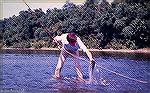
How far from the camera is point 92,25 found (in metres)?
43.4

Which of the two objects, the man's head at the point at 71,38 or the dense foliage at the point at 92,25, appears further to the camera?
the dense foliage at the point at 92,25

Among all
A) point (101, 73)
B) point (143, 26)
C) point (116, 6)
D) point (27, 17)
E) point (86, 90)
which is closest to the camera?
point (86, 90)

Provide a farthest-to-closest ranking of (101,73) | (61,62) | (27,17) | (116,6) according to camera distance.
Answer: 1. (27,17)
2. (116,6)
3. (101,73)
4. (61,62)

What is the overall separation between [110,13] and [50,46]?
8015mm

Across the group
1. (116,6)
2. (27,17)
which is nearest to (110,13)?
(116,6)

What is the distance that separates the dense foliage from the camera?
41.5 meters

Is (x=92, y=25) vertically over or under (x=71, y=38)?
over

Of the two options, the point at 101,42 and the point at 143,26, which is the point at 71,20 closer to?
the point at 101,42

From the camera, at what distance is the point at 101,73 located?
13.2 metres

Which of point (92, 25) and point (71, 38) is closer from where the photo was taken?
point (71, 38)

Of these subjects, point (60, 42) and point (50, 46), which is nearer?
point (60, 42)

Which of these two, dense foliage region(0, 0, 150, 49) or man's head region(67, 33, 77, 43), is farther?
dense foliage region(0, 0, 150, 49)

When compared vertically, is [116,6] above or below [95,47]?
above

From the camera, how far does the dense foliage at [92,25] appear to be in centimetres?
4153
